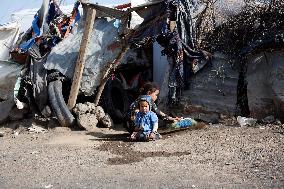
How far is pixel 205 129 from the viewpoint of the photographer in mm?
7648

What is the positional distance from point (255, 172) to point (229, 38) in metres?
4.21

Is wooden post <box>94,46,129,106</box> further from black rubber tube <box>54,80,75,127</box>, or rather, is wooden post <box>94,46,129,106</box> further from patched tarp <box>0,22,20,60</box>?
patched tarp <box>0,22,20,60</box>

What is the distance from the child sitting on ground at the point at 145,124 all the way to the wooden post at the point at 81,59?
2.35m

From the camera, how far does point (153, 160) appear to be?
5871mm

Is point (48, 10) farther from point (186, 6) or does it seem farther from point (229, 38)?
point (229, 38)

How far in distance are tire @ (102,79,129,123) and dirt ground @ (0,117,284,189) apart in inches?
46.4

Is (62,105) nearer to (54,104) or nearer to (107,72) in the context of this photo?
(54,104)

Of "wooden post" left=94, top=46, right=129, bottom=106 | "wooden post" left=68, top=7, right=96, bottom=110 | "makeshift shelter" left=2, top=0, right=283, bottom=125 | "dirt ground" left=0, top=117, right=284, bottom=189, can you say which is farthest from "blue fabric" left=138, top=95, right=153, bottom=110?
"wooden post" left=68, top=7, right=96, bottom=110

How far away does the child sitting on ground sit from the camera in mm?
7168

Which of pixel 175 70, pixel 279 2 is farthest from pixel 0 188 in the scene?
pixel 279 2

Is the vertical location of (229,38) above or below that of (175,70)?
above

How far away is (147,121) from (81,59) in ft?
8.71

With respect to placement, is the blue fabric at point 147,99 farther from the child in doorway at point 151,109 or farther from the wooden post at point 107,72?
the wooden post at point 107,72

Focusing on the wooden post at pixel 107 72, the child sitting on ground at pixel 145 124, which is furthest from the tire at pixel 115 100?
the child sitting on ground at pixel 145 124
